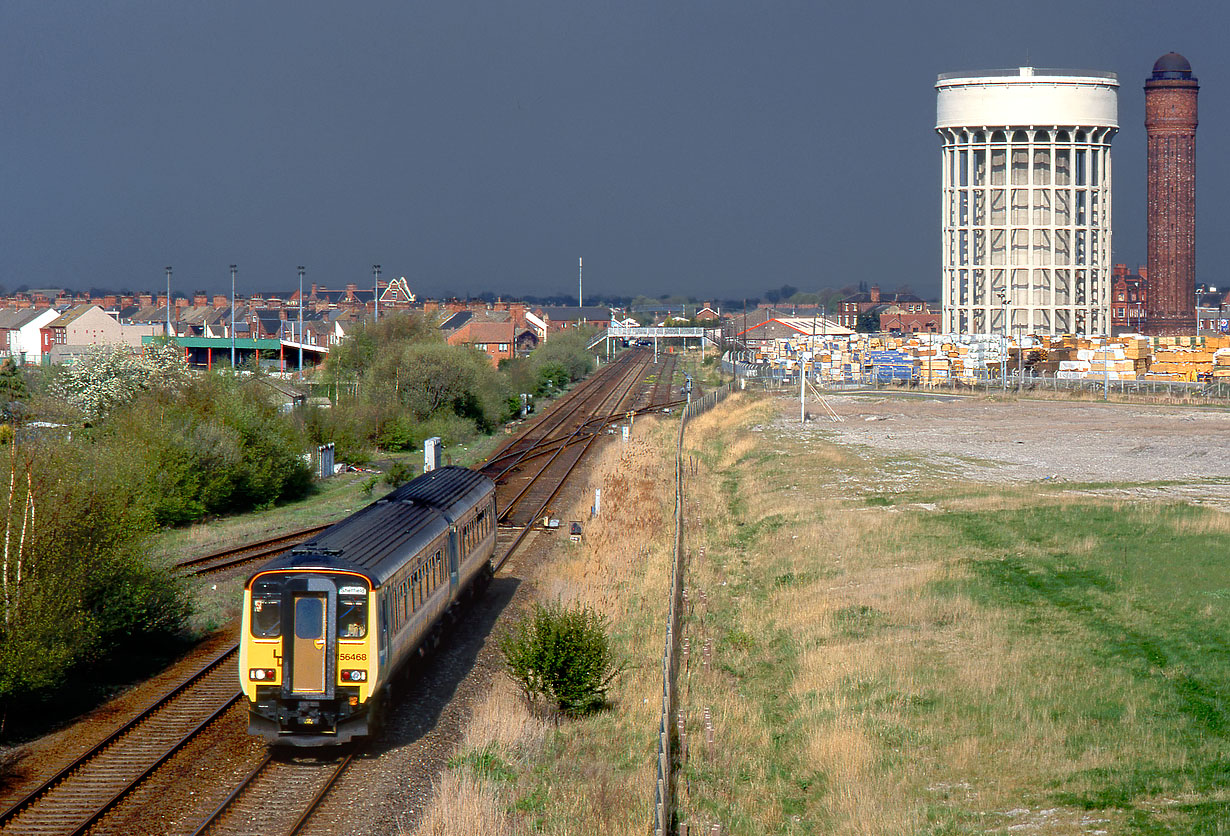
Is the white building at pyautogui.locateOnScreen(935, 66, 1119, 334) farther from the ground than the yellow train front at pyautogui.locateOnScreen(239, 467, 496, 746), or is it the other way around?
the white building at pyautogui.locateOnScreen(935, 66, 1119, 334)

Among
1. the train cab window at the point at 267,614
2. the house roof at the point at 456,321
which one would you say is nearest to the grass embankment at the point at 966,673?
the train cab window at the point at 267,614

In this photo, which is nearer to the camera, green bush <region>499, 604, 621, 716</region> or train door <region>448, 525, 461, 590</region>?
green bush <region>499, 604, 621, 716</region>

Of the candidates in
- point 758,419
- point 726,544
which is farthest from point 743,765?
point 758,419

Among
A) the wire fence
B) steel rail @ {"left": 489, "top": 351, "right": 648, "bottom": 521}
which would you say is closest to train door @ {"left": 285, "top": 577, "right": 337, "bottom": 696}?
the wire fence

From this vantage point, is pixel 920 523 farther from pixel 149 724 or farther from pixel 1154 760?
pixel 149 724

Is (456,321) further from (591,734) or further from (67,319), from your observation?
(591,734)

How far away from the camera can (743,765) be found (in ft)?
45.6

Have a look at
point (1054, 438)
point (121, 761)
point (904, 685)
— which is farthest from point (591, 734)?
point (1054, 438)

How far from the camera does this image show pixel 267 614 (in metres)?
13.9

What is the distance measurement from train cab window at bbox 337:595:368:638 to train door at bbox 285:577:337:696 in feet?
0.28

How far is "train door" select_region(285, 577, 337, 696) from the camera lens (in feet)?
45.7

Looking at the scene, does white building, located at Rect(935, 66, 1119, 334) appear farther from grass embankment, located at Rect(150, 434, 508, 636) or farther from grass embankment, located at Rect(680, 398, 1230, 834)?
grass embankment, located at Rect(680, 398, 1230, 834)

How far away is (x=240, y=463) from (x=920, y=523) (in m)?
19.6

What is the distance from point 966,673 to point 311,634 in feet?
28.1
